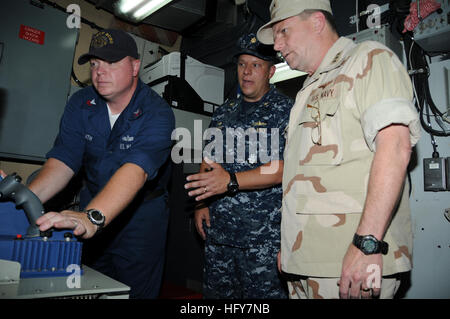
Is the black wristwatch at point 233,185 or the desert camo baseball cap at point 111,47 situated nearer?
the desert camo baseball cap at point 111,47

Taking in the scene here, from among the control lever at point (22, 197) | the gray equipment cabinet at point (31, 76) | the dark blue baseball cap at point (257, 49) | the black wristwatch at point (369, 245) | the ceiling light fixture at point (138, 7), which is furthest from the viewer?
the ceiling light fixture at point (138, 7)

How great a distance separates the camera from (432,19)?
161 cm

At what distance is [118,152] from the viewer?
1.53 meters

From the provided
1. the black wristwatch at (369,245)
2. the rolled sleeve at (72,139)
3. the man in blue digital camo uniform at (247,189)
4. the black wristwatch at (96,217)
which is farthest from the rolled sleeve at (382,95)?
the rolled sleeve at (72,139)

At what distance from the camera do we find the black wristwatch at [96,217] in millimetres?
1027

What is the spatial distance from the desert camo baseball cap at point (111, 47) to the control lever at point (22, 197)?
0.76 m

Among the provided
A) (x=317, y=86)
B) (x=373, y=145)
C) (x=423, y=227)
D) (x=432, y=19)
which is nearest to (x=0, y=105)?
(x=317, y=86)

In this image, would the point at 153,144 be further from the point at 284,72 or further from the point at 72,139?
the point at 284,72

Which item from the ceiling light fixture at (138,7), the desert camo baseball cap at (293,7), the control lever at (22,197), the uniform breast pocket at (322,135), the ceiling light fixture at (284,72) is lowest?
the control lever at (22,197)

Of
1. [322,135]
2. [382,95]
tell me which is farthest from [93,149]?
[382,95]

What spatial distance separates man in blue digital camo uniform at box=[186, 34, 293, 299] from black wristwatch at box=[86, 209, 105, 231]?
53 cm

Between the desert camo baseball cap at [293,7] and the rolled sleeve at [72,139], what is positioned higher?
the desert camo baseball cap at [293,7]

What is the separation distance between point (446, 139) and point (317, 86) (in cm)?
108

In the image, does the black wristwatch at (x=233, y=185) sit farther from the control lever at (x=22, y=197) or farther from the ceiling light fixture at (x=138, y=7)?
the ceiling light fixture at (x=138, y=7)
